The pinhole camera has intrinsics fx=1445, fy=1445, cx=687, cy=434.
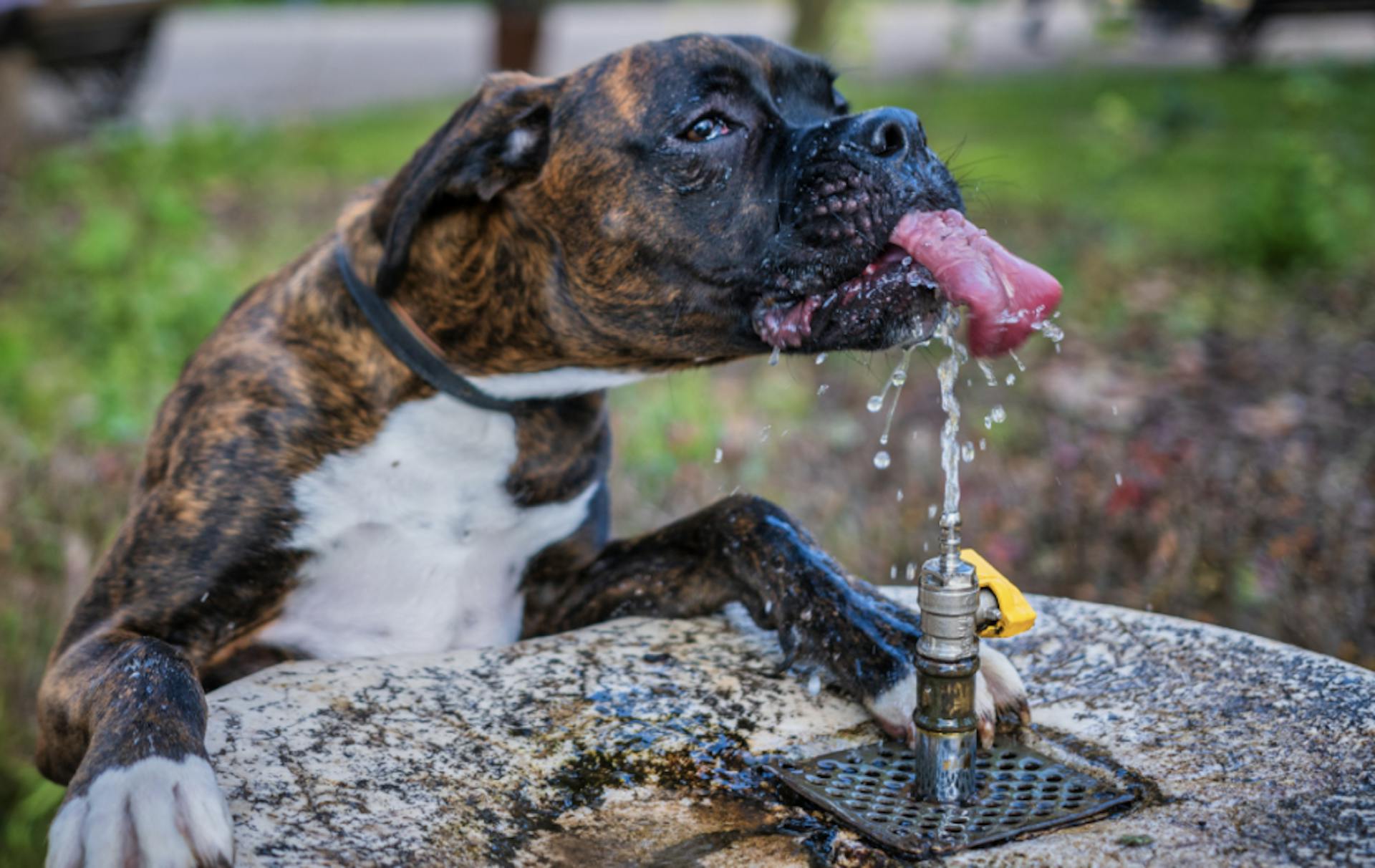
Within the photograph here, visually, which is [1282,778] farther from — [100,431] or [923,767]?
[100,431]

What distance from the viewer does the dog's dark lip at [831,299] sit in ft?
8.35

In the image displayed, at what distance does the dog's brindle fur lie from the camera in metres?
2.59

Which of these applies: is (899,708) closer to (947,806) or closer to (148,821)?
(947,806)

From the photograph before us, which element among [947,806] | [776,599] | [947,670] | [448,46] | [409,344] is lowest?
[947,806]

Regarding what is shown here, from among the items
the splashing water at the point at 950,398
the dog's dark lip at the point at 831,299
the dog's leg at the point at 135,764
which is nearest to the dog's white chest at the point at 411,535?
the dog's leg at the point at 135,764

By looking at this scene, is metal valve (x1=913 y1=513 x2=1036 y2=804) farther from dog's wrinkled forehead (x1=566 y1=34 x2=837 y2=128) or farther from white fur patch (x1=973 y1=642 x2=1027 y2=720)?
dog's wrinkled forehead (x1=566 y1=34 x2=837 y2=128)

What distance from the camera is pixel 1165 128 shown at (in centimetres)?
898

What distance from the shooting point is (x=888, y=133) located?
2561 millimetres

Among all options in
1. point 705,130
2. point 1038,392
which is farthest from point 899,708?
point 1038,392

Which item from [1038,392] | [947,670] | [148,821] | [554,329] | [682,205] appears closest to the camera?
[148,821]

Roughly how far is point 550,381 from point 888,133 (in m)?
0.87

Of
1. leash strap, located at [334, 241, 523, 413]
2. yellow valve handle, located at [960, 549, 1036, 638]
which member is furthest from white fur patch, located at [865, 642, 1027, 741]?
leash strap, located at [334, 241, 523, 413]

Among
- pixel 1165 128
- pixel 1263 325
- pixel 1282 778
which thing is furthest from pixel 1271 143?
pixel 1282 778

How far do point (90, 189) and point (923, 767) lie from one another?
751 centimetres
